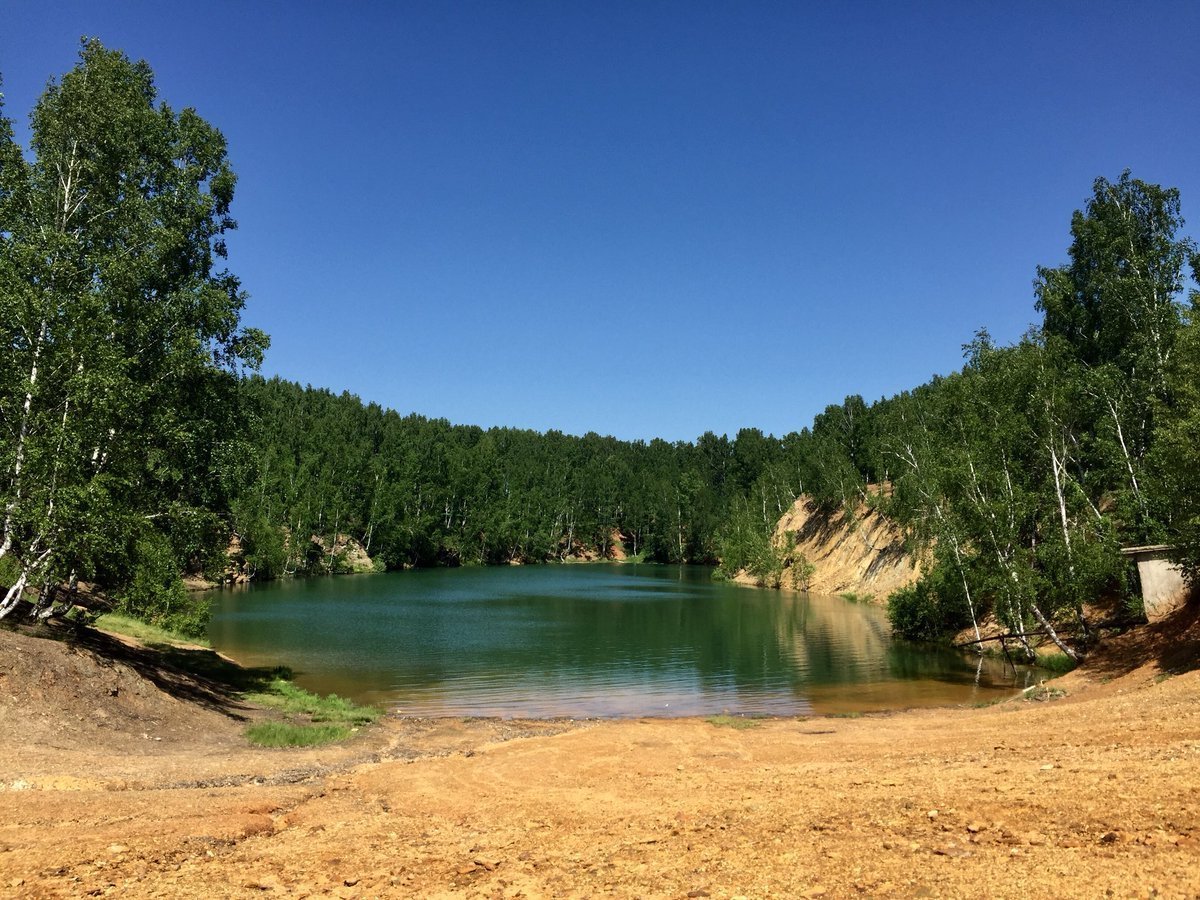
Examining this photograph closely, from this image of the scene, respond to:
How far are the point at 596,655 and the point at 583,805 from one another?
29103mm

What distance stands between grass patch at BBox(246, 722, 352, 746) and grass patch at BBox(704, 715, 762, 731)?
454 inches

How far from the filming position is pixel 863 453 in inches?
4031

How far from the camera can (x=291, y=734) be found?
64.0 ft

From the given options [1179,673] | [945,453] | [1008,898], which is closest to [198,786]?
[1008,898]

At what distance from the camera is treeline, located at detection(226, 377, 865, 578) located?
110000 mm

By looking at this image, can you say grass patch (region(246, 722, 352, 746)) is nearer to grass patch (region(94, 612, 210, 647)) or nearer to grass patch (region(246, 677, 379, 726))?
grass patch (region(246, 677, 379, 726))

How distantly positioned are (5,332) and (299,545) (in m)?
88.5

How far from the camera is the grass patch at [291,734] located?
19047 mm

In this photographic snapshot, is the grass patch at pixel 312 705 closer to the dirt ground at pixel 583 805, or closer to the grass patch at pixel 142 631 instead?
the dirt ground at pixel 583 805

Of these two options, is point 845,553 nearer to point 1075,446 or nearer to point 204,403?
point 1075,446

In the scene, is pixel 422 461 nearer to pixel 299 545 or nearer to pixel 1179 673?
pixel 299 545

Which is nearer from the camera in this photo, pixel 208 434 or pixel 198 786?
pixel 198 786

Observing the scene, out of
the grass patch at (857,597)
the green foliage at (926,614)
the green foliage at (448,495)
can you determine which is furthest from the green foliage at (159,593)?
the grass patch at (857,597)

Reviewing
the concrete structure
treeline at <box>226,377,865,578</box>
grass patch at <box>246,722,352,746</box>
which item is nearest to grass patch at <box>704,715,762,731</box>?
grass patch at <box>246,722,352,746</box>
